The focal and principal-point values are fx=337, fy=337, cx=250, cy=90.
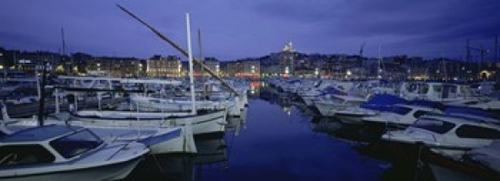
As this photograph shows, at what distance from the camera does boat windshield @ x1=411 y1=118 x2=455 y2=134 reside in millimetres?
13992

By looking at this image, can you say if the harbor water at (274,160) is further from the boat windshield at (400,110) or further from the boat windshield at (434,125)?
the boat windshield at (400,110)

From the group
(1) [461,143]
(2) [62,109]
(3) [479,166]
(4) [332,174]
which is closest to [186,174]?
(4) [332,174]

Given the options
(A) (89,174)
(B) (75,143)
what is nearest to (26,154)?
(B) (75,143)

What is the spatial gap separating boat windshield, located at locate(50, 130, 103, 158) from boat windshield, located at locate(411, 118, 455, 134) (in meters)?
13.4

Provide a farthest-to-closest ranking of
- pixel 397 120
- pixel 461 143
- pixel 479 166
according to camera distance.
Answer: pixel 397 120 → pixel 461 143 → pixel 479 166

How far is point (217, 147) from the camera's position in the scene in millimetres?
18891

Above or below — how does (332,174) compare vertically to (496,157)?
below

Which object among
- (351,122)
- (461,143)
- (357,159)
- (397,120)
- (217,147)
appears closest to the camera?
(461,143)

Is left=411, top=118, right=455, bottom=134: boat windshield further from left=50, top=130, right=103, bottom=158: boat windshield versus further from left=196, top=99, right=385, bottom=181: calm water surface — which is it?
left=50, top=130, right=103, bottom=158: boat windshield

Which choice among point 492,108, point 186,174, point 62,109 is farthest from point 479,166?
point 62,109

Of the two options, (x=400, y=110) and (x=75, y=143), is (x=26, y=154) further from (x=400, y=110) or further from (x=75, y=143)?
(x=400, y=110)

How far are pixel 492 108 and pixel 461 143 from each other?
17.0 meters

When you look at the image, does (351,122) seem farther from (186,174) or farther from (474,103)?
(186,174)

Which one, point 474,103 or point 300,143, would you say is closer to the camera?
point 300,143
